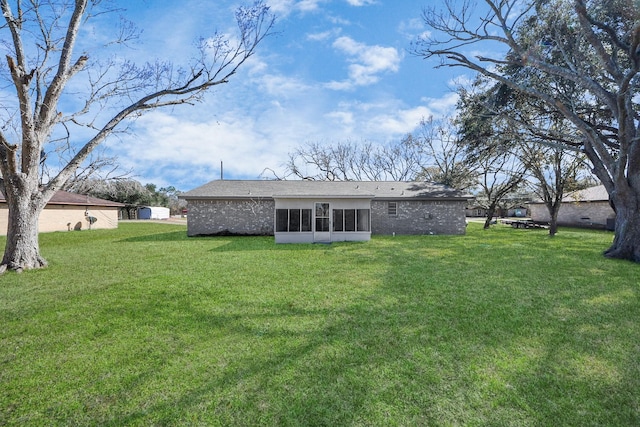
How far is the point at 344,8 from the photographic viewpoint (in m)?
9.75

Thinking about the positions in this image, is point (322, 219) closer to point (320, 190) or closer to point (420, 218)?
point (320, 190)

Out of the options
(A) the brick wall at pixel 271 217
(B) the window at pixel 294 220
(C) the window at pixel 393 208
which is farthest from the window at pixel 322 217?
(C) the window at pixel 393 208

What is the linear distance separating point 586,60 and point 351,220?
11.2 metres

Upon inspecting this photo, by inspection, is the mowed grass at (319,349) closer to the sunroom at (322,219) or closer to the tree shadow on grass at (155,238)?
the sunroom at (322,219)

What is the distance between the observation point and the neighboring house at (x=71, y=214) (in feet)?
59.2

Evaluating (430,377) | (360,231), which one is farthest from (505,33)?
(430,377)

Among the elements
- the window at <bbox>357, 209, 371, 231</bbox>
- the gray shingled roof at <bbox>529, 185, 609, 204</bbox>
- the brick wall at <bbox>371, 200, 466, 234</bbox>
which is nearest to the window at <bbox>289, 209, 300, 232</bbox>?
the window at <bbox>357, 209, 371, 231</bbox>

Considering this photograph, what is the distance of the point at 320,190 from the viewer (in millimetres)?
17234

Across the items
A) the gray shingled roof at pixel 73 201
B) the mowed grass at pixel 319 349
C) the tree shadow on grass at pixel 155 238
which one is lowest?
the mowed grass at pixel 319 349

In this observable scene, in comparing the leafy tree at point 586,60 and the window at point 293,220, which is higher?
the leafy tree at point 586,60

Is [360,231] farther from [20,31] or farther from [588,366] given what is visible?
[20,31]

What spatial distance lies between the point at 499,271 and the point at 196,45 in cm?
1093

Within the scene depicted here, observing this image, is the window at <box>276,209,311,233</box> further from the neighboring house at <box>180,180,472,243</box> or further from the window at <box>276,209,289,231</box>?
the neighboring house at <box>180,180,472,243</box>

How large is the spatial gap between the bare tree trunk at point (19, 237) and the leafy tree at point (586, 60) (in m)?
13.7
